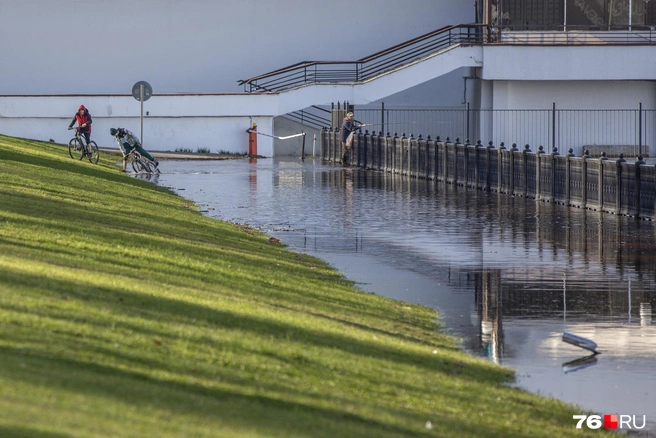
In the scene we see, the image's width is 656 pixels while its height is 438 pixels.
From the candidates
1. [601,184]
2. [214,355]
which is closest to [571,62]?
[601,184]

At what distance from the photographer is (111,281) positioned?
11.4m

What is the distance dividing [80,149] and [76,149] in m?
0.39

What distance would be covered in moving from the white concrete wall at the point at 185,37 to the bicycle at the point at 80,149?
20259 mm

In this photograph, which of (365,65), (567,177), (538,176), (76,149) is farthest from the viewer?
(365,65)

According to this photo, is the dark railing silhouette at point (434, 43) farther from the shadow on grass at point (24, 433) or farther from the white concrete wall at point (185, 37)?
the shadow on grass at point (24, 433)

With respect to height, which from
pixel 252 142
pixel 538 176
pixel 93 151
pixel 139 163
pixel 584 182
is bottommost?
pixel 584 182

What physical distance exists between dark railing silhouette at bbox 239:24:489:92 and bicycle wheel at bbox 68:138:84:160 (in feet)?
52.0

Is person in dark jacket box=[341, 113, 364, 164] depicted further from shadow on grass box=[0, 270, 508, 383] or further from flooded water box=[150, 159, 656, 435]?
shadow on grass box=[0, 270, 508, 383]

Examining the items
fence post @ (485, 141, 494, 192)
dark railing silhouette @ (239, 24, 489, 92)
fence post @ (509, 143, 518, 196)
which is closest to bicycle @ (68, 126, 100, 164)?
fence post @ (485, 141, 494, 192)

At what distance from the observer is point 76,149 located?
36.7 m

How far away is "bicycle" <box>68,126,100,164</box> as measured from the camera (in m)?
35.3

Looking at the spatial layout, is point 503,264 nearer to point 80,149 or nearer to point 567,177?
point 567,177

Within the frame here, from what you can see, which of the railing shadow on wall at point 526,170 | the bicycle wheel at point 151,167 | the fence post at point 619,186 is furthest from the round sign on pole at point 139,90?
the fence post at point 619,186

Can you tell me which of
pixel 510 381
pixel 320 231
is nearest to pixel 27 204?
pixel 320 231
